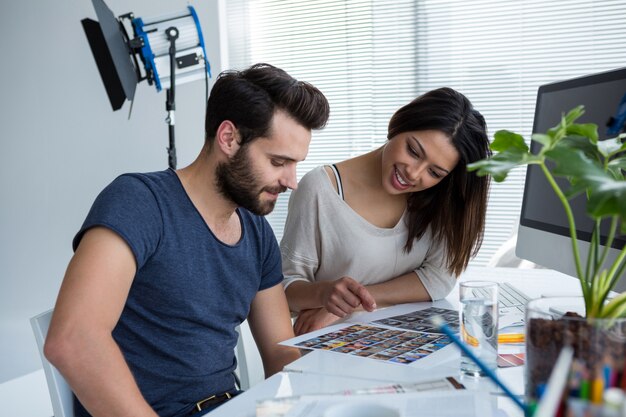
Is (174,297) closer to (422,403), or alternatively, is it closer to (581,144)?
(422,403)

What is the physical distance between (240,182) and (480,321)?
1.73 ft

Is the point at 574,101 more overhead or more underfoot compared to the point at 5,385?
more overhead

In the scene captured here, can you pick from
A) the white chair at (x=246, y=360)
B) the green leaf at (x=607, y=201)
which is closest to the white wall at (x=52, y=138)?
the white chair at (x=246, y=360)

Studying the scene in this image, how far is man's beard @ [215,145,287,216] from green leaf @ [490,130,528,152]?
611 millimetres

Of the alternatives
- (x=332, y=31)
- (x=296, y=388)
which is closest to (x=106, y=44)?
(x=332, y=31)

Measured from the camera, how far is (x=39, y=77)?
141 inches

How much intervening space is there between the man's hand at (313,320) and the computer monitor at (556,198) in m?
0.49

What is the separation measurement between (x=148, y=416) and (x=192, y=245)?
33cm

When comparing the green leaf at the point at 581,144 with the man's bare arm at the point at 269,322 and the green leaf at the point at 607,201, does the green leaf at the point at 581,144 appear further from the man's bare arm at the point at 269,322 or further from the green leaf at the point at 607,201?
the man's bare arm at the point at 269,322

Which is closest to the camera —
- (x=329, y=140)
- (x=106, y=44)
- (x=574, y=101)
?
(x=574, y=101)

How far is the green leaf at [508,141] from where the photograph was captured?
0.74 metres

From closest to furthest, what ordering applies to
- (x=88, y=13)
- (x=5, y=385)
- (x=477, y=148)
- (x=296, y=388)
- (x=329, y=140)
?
(x=296, y=388)
(x=477, y=148)
(x=5, y=385)
(x=88, y=13)
(x=329, y=140)

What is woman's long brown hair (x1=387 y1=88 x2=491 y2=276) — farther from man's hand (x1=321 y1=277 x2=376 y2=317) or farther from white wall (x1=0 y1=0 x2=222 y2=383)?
white wall (x1=0 y1=0 x2=222 y2=383)

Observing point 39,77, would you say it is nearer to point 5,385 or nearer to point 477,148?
point 5,385
